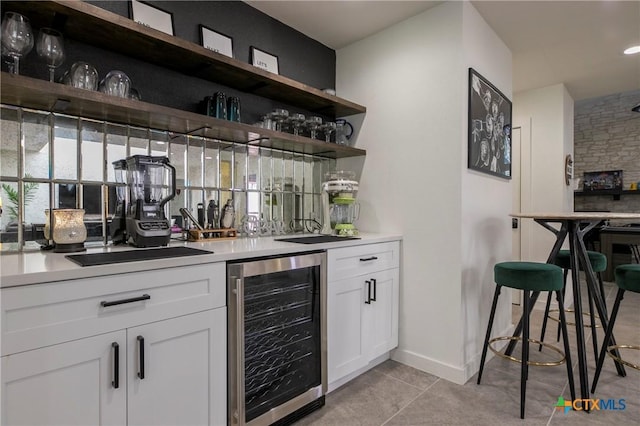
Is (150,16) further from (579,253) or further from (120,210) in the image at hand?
(579,253)

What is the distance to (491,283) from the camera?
2.76 metres

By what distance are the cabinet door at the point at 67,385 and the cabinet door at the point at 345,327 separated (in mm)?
1119

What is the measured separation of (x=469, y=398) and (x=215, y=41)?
2739 millimetres

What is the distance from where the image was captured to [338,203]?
271cm

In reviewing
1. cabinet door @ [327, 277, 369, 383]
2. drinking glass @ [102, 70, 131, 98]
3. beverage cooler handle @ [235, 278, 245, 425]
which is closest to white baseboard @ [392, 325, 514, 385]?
cabinet door @ [327, 277, 369, 383]

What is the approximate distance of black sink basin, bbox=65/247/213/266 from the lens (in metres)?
1.27

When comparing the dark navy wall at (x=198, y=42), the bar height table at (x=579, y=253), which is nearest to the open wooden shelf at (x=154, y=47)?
the dark navy wall at (x=198, y=42)

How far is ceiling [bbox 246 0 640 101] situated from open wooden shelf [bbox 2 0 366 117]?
59 centimetres

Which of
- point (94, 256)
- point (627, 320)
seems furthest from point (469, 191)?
point (627, 320)

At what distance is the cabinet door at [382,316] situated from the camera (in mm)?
2340

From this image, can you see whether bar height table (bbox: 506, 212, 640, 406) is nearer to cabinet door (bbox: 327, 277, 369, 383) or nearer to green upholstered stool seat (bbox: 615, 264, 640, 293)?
green upholstered stool seat (bbox: 615, 264, 640, 293)

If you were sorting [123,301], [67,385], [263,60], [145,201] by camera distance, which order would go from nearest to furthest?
[67,385] → [123,301] → [145,201] → [263,60]

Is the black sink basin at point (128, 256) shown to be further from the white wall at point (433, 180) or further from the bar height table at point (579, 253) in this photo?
the bar height table at point (579, 253)

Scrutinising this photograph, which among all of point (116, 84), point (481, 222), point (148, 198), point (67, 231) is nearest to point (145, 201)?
point (148, 198)
